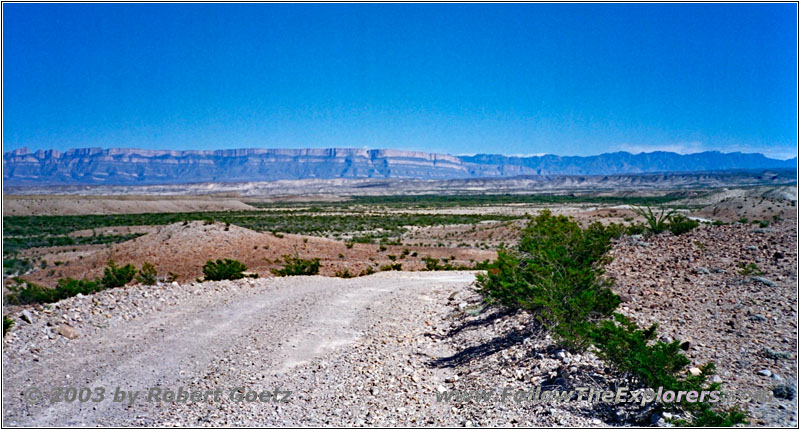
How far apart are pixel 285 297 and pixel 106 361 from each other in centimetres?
596

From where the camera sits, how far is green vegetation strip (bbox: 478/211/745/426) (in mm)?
5555

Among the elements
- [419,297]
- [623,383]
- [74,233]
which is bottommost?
[74,233]

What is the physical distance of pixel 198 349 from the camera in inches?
376

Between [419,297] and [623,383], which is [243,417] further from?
[419,297]

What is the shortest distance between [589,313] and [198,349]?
683cm

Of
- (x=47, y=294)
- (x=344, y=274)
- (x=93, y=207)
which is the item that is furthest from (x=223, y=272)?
(x=93, y=207)

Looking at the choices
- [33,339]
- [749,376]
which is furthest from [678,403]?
[33,339]

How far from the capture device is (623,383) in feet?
20.3

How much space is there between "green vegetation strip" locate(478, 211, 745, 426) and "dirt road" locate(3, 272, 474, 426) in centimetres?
209

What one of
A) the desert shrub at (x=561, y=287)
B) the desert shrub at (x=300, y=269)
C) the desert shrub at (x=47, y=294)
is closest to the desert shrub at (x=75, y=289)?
the desert shrub at (x=47, y=294)

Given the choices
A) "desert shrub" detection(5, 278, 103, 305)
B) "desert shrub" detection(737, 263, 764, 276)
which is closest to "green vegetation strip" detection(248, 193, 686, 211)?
"desert shrub" detection(5, 278, 103, 305)

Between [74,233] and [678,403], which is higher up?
[678,403]

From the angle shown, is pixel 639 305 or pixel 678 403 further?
pixel 639 305

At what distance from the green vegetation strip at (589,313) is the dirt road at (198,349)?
2085mm
